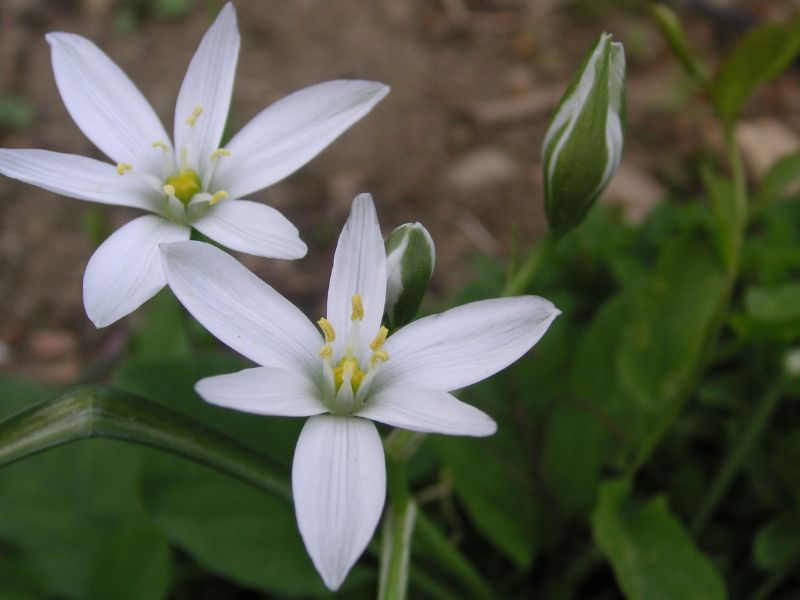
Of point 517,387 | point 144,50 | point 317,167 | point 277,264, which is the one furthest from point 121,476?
point 144,50

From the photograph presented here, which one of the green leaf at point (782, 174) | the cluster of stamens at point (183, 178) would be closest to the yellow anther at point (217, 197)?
the cluster of stamens at point (183, 178)

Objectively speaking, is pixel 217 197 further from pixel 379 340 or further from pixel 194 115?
pixel 379 340

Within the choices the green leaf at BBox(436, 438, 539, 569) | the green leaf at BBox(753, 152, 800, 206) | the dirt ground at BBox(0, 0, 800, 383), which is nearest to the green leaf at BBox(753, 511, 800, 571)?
the green leaf at BBox(436, 438, 539, 569)

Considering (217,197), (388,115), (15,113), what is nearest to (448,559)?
(217,197)

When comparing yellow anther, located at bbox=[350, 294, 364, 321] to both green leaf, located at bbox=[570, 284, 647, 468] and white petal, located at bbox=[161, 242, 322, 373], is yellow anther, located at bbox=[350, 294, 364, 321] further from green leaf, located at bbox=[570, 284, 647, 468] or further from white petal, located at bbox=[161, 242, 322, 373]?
green leaf, located at bbox=[570, 284, 647, 468]

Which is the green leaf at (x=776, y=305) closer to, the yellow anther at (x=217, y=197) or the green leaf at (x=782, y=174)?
the green leaf at (x=782, y=174)

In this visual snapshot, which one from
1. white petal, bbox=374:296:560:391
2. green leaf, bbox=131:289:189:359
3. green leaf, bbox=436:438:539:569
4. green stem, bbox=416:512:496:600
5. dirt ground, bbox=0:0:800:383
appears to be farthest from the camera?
dirt ground, bbox=0:0:800:383
